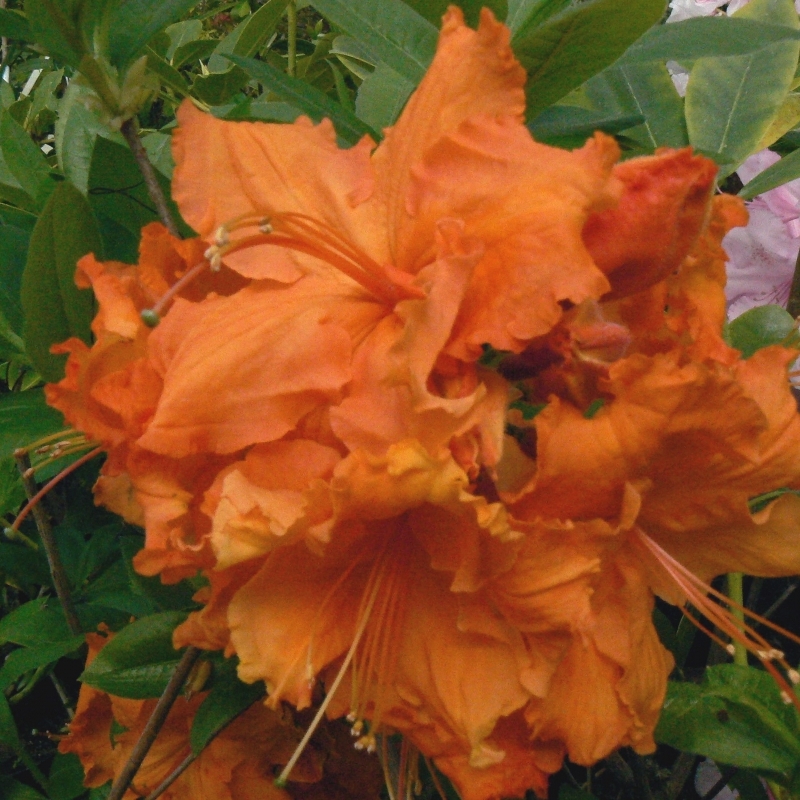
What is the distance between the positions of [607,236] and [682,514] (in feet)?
0.70

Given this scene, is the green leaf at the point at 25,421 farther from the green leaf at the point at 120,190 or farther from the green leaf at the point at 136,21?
the green leaf at the point at 136,21

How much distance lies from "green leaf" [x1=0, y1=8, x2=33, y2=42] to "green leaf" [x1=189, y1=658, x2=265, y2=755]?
614mm

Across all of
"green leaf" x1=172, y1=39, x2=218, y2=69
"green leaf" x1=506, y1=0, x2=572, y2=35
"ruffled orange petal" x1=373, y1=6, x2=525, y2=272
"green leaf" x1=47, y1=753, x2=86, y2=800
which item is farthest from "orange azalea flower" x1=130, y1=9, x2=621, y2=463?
"green leaf" x1=172, y1=39, x2=218, y2=69

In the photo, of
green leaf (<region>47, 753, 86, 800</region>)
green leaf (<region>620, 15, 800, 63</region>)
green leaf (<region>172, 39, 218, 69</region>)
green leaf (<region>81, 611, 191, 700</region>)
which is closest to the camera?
green leaf (<region>620, 15, 800, 63</region>)

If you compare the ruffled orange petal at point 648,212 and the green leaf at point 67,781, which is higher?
the ruffled orange petal at point 648,212

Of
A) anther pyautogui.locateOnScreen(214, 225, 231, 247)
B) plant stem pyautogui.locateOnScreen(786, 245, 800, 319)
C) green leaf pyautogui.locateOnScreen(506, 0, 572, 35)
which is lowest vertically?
plant stem pyautogui.locateOnScreen(786, 245, 800, 319)

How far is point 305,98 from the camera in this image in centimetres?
83

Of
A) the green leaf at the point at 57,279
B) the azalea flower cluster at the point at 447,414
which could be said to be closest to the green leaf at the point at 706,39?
the azalea flower cluster at the point at 447,414

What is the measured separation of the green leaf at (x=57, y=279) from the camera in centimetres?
79

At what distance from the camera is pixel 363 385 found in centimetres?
57

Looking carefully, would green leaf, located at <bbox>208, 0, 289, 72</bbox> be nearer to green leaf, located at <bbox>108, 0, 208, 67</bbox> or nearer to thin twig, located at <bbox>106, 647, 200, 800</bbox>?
green leaf, located at <bbox>108, 0, 208, 67</bbox>

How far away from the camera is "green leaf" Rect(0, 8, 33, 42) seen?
2.75 feet

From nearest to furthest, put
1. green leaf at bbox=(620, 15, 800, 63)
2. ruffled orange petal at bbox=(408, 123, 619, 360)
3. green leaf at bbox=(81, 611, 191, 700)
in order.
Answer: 1. ruffled orange petal at bbox=(408, 123, 619, 360)
2. green leaf at bbox=(620, 15, 800, 63)
3. green leaf at bbox=(81, 611, 191, 700)

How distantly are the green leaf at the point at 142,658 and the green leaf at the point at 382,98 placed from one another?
53 cm
